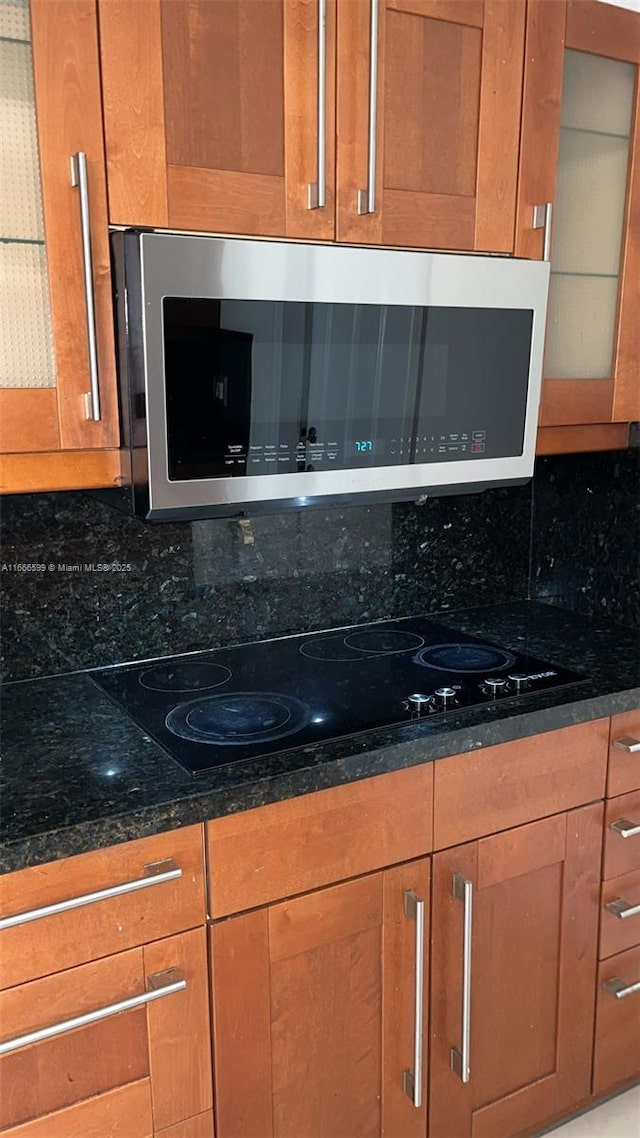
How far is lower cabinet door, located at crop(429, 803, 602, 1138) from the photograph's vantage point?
145cm

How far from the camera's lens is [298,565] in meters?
1.85

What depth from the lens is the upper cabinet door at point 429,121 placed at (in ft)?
4.52

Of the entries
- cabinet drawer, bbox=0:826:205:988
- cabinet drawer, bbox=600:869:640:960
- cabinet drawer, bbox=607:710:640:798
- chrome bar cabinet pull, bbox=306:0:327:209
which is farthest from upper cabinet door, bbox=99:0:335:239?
cabinet drawer, bbox=600:869:640:960

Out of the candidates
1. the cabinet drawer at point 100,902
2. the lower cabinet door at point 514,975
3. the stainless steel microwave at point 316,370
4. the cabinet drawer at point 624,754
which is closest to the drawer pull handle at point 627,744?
the cabinet drawer at point 624,754

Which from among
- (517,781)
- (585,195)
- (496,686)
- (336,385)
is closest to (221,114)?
(336,385)

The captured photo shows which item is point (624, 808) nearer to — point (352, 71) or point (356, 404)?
point (356, 404)

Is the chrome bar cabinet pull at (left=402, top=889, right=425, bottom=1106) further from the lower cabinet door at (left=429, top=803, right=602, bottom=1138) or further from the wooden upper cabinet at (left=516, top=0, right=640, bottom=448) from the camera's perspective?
the wooden upper cabinet at (left=516, top=0, right=640, bottom=448)

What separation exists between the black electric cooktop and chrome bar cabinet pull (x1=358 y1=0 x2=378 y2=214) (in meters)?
0.77

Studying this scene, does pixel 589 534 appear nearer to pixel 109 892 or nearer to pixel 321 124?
pixel 321 124

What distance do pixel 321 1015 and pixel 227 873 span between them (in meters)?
0.30

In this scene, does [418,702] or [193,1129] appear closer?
[193,1129]

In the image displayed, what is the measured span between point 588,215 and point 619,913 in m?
1.25

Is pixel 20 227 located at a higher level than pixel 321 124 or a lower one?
lower

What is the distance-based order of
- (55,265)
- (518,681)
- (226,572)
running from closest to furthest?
1. (55,265)
2. (518,681)
3. (226,572)
